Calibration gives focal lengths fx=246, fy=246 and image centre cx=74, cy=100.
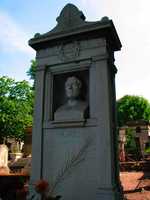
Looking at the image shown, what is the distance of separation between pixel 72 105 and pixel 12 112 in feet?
62.9

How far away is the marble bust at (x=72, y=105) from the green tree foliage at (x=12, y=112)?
18660 mm

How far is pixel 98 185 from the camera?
4.66 meters

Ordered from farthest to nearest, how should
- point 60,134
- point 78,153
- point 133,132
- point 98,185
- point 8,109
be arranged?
1. point 133,132
2. point 8,109
3. point 60,134
4. point 78,153
5. point 98,185

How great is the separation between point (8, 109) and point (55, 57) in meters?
18.8

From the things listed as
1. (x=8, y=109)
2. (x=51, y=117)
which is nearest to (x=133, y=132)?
(x=8, y=109)

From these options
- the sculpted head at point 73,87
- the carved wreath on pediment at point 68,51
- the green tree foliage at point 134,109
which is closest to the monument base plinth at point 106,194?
the sculpted head at point 73,87

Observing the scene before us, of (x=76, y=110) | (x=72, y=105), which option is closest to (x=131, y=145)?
(x=72, y=105)

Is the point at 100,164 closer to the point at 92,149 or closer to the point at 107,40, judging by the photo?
the point at 92,149

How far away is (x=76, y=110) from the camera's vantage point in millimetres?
5215

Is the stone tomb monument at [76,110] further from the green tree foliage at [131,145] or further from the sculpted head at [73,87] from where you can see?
the green tree foliage at [131,145]

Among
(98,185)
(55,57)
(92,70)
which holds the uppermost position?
(55,57)

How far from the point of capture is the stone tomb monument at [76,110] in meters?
4.79

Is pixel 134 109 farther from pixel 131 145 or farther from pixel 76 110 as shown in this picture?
pixel 76 110

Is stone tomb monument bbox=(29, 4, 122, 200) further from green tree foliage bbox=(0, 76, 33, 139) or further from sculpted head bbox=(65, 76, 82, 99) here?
green tree foliage bbox=(0, 76, 33, 139)
